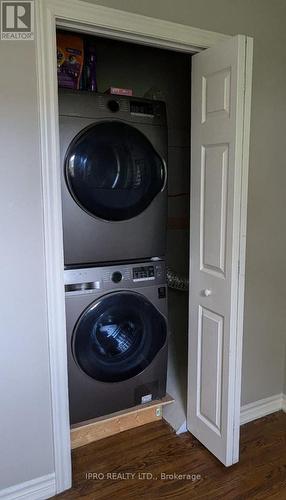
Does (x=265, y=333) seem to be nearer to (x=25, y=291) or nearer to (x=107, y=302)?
(x=107, y=302)

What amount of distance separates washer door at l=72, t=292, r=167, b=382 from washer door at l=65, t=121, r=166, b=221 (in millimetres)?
455

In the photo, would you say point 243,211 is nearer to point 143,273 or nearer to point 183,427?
point 143,273

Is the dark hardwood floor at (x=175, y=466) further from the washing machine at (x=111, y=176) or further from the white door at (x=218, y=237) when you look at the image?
the washing machine at (x=111, y=176)

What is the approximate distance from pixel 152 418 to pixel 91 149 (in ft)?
5.24

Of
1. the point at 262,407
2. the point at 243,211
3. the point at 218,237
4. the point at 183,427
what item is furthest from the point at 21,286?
the point at 262,407

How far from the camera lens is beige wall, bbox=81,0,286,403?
6.12 ft

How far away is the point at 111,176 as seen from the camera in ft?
6.14

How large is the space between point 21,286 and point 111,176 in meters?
0.68

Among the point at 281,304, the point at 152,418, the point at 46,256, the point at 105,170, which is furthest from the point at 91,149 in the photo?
the point at 152,418

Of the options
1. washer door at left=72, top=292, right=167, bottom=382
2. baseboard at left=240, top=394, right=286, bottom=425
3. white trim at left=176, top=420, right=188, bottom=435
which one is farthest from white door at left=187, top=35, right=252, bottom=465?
baseboard at left=240, top=394, right=286, bottom=425

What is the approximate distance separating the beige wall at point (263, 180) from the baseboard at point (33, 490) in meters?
1.16

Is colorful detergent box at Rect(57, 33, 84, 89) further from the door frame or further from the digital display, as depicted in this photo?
the digital display

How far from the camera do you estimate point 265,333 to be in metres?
2.31

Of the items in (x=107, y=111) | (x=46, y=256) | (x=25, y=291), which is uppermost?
(x=107, y=111)
